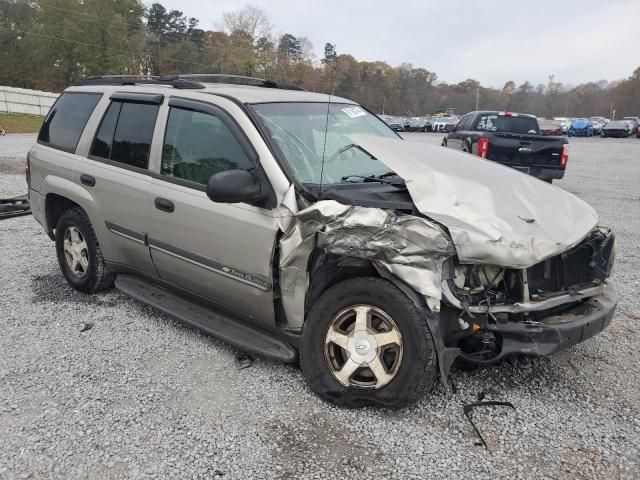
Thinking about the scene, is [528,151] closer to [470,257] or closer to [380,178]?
[380,178]

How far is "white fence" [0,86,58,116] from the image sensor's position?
38.0 metres

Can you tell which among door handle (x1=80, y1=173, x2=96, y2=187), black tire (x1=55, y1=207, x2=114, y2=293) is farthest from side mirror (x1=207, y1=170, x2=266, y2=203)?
black tire (x1=55, y1=207, x2=114, y2=293)

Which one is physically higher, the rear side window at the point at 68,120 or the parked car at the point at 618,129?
the parked car at the point at 618,129

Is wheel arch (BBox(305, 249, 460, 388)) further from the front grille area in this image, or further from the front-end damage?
the front grille area

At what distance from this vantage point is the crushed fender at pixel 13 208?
773 cm

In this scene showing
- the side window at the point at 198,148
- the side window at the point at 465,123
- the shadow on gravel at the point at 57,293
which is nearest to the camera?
the side window at the point at 198,148

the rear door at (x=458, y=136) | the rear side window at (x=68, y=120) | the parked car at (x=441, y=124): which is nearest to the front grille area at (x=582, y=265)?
the rear side window at (x=68, y=120)

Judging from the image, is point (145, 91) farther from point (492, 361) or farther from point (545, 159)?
point (545, 159)

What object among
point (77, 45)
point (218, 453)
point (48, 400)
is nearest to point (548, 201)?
point (218, 453)

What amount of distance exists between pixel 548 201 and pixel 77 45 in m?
62.3

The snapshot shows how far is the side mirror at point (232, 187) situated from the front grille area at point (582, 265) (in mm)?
1765

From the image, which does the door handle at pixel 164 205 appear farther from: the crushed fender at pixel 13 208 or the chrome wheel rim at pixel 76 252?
the crushed fender at pixel 13 208

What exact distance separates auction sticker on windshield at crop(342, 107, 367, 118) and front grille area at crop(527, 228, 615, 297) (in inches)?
78.7

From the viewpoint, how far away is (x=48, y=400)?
3.08 m
